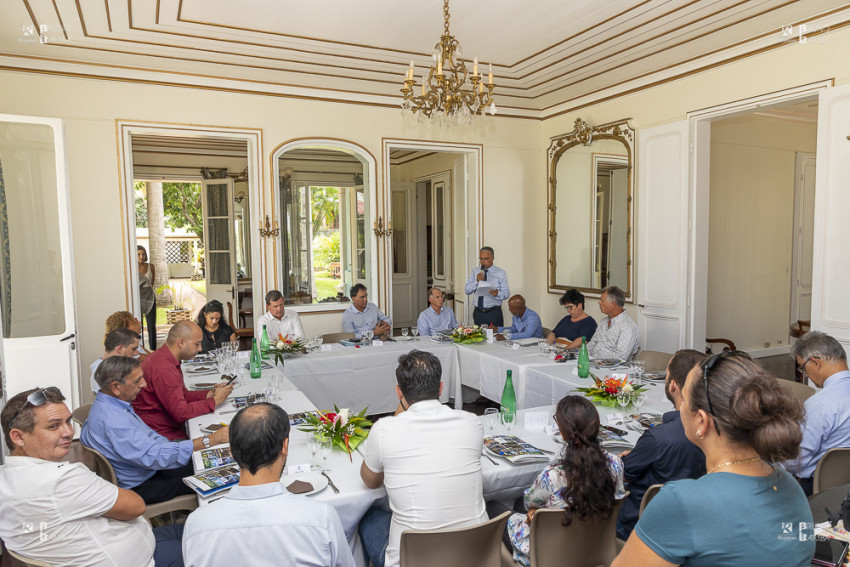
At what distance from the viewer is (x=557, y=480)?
201 centimetres

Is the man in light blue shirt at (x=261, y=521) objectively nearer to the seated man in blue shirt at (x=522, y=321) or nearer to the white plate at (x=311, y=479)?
the white plate at (x=311, y=479)

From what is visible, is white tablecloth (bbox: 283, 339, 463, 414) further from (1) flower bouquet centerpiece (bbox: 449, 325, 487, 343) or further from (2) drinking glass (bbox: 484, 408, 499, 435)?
(2) drinking glass (bbox: 484, 408, 499, 435)

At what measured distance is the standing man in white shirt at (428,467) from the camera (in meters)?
2.00

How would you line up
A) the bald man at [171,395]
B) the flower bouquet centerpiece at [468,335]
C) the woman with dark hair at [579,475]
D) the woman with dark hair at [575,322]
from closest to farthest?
1. the woman with dark hair at [579,475]
2. the bald man at [171,395]
3. the flower bouquet centerpiece at [468,335]
4. the woman with dark hair at [575,322]

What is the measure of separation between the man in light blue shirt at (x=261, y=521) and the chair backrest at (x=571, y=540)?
68 cm

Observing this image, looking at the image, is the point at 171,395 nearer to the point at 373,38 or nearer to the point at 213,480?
the point at 213,480

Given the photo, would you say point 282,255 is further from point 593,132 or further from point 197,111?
point 593,132

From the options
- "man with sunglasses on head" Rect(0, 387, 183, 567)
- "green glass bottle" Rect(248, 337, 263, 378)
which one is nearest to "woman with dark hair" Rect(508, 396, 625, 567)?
"man with sunglasses on head" Rect(0, 387, 183, 567)

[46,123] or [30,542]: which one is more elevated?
[46,123]

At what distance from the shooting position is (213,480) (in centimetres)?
222

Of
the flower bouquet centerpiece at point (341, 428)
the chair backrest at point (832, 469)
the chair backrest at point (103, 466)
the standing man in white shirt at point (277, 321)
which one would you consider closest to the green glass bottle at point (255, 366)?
the standing man in white shirt at point (277, 321)

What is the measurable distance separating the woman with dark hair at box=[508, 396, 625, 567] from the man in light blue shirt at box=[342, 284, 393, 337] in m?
3.95

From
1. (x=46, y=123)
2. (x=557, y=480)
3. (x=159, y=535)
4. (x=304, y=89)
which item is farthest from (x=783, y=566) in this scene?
(x=304, y=89)

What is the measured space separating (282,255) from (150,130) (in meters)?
1.89
